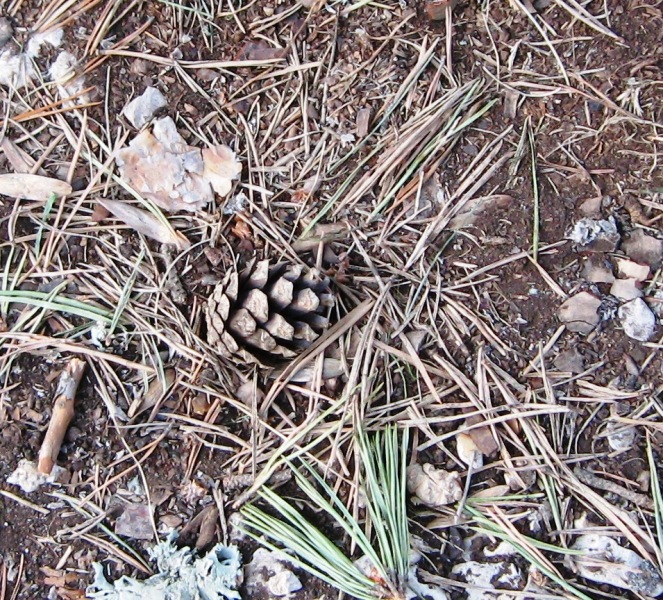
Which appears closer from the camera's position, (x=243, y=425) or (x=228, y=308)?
(x=228, y=308)

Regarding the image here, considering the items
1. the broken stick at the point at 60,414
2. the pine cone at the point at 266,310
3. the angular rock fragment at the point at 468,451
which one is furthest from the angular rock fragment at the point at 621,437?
the broken stick at the point at 60,414

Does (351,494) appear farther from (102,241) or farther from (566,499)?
(102,241)

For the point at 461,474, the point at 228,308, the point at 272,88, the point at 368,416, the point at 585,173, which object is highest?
the point at 272,88

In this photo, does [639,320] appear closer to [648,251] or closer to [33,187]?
[648,251]

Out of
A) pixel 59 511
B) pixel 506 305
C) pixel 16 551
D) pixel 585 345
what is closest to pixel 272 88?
pixel 506 305

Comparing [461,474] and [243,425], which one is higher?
[243,425]

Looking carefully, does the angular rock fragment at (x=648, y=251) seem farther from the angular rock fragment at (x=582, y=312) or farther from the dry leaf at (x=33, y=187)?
the dry leaf at (x=33, y=187)
